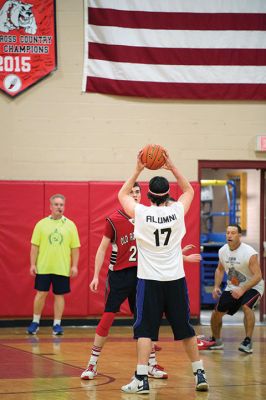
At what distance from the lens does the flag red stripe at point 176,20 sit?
46.0 feet

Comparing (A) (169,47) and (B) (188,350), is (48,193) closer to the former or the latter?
(A) (169,47)

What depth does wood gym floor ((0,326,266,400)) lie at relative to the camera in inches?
293

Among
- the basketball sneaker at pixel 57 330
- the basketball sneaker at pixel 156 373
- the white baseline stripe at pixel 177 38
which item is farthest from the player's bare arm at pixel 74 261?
the basketball sneaker at pixel 156 373

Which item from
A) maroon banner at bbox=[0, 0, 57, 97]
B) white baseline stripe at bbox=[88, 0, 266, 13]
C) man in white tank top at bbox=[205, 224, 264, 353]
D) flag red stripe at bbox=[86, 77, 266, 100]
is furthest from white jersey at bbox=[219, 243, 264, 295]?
white baseline stripe at bbox=[88, 0, 266, 13]

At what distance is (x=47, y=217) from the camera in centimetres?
1311

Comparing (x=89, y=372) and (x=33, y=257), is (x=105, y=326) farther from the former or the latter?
(x=33, y=257)

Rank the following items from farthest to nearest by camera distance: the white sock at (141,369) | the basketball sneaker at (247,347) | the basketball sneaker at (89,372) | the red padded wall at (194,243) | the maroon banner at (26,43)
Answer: the red padded wall at (194,243)
the maroon banner at (26,43)
the basketball sneaker at (247,347)
the basketball sneaker at (89,372)
the white sock at (141,369)

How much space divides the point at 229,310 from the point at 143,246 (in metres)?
3.88

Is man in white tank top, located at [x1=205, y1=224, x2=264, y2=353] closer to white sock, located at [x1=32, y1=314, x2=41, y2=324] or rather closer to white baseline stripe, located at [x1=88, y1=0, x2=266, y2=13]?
white sock, located at [x1=32, y1=314, x2=41, y2=324]

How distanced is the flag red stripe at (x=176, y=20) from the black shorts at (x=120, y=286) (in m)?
6.46

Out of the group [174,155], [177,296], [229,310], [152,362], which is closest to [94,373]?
[152,362]

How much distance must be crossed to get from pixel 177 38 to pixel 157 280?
25.1 ft

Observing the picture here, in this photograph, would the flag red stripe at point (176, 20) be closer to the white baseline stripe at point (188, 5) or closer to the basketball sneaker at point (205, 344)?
the white baseline stripe at point (188, 5)

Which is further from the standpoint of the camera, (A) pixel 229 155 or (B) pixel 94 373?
(A) pixel 229 155
